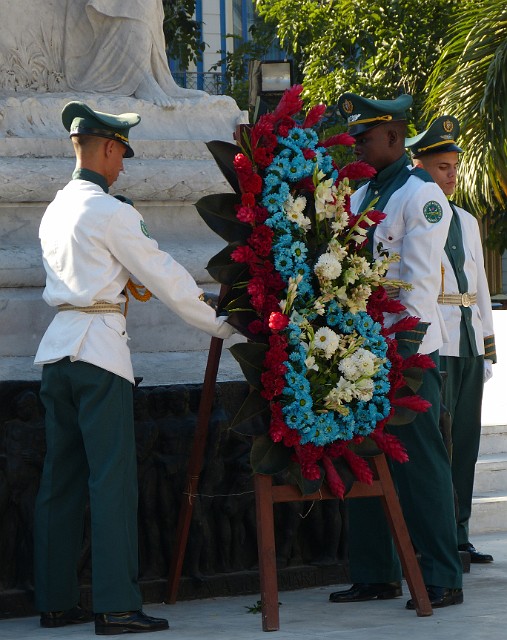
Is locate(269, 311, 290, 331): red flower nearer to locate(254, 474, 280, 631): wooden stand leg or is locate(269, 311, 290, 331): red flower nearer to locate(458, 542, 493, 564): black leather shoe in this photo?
locate(254, 474, 280, 631): wooden stand leg

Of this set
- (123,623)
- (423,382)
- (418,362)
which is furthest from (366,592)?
(123,623)

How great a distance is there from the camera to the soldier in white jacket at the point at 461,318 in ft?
21.7

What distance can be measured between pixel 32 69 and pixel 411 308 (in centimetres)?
220

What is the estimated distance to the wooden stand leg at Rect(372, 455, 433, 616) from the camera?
202 inches

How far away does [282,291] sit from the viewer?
5.05m

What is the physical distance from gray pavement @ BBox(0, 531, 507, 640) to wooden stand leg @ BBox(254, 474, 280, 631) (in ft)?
0.20

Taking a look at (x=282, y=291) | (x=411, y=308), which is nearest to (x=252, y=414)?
(x=282, y=291)

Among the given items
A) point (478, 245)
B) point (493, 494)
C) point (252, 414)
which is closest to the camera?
point (252, 414)

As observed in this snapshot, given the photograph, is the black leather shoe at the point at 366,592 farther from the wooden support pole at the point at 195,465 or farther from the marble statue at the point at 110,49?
the marble statue at the point at 110,49

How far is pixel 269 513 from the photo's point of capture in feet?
16.4

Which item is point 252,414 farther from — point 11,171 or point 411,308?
point 11,171

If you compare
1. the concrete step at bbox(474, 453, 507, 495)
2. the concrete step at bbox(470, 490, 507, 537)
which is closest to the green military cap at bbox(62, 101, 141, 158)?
the concrete step at bbox(470, 490, 507, 537)

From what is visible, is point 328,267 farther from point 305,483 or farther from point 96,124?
point 96,124

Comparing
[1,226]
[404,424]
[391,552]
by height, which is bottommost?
[391,552]
